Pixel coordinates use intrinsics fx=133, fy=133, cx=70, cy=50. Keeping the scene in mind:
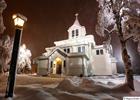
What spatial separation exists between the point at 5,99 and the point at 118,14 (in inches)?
415

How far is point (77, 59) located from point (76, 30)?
33.0 ft

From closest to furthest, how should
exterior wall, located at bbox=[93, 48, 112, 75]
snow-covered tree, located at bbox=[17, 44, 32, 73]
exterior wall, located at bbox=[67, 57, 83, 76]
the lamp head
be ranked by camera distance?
1. the lamp head
2. exterior wall, located at bbox=[67, 57, 83, 76]
3. exterior wall, located at bbox=[93, 48, 112, 75]
4. snow-covered tree, located at bbox=[17, 44, 32, 73]

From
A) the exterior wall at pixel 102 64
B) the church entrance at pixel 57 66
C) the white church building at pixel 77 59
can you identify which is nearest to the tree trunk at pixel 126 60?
the white church building at pixel 77 59

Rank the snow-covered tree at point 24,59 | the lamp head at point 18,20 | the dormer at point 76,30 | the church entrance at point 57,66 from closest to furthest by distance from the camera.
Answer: the lamp head at point 18,20 → the church entrance at point 57,66 → the dormer at point 76,30 → the snow-covered tree at point 24,59

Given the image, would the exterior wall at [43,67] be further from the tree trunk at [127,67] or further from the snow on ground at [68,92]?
the tree trunk at [127,67]

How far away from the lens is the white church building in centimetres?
2491

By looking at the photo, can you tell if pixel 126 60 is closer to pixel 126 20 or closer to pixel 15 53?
pixel 126 20

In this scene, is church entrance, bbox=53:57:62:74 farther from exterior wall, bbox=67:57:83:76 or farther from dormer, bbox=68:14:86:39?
dormer, bbox=68:14:86:39

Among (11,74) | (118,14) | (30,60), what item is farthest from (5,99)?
(30,60)

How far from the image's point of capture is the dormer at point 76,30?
31.9 metres

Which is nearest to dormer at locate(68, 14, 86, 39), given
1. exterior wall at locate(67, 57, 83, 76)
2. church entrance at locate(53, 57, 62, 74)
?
church entrance at locate(53, 57, 62, 74)

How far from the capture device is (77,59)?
985 inches

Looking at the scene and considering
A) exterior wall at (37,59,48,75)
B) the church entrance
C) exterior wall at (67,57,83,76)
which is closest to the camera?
exterior wall at (67,57,83,76)

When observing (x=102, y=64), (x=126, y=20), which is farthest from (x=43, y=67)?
(x=126, y=20)
